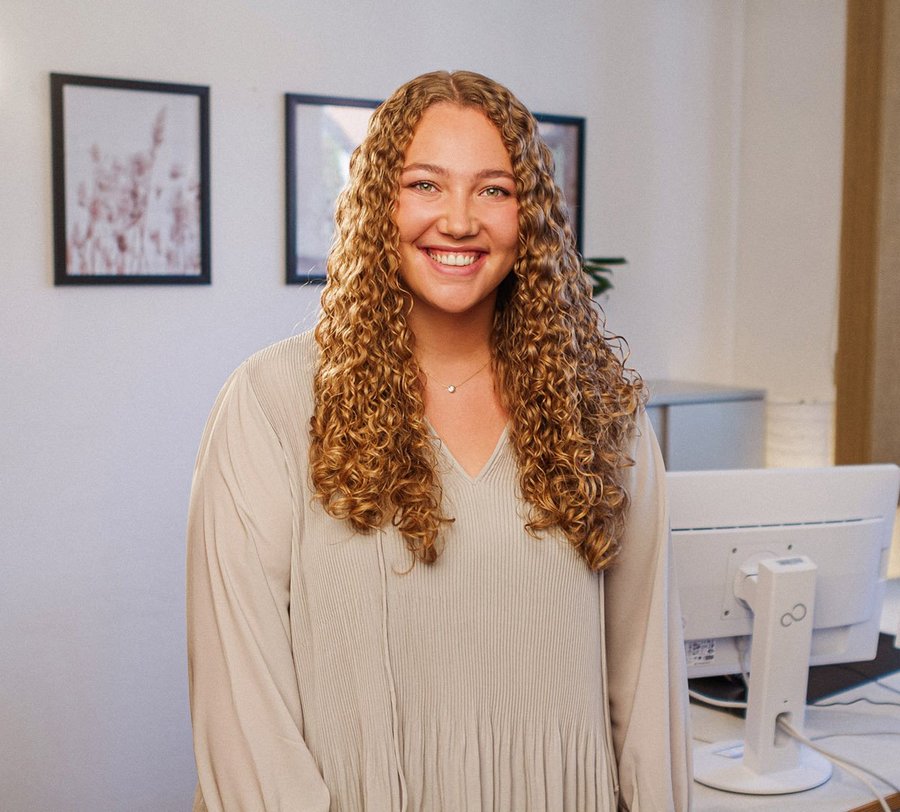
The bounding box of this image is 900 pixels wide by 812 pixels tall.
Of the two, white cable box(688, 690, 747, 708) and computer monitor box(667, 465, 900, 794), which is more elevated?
computer monitor box(667, 465, 900, 794)

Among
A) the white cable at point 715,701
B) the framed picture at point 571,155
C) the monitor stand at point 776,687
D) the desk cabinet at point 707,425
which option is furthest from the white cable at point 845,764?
the framed picture at point 571,155

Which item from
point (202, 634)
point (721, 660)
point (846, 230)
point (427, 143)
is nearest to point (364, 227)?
point (427, 143)

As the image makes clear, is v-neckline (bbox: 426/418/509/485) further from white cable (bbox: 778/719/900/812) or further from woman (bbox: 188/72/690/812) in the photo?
white cable (bbox: 778/719/900/812)

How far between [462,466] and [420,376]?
5.6 inches

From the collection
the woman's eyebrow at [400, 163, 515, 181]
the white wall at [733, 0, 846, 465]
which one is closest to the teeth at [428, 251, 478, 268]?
the woman's eyebrow at [400, 163, 515, 181]

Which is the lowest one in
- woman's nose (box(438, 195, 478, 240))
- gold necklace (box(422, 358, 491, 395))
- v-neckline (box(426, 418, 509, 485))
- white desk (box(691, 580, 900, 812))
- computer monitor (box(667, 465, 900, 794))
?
white desk (box(691, 580, 900, 812))

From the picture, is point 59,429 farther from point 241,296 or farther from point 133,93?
point 133,93

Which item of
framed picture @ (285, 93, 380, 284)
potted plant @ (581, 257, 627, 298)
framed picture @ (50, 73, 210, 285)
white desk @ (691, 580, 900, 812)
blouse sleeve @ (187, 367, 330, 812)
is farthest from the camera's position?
potted plant @ (581, 257, 627, 298)

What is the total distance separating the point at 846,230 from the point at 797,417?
648mm

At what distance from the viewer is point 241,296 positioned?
3.28 metres

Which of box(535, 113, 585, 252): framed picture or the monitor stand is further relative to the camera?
box(535, 113, 585, 252): framed picture

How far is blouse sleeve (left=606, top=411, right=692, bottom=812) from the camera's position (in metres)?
1.55

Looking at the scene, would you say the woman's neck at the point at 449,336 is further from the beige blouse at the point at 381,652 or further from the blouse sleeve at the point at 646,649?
the blouse sleeve at the point at 646,649

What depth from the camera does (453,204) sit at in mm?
1413
